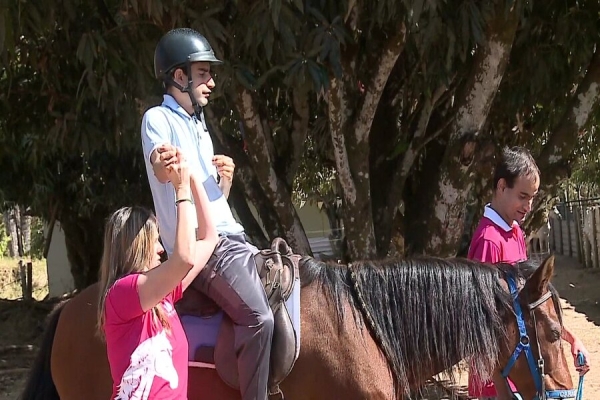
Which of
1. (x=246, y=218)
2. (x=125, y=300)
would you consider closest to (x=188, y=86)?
(x=125, y=300)

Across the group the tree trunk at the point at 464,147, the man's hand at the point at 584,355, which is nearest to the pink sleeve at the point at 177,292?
the man's hand at the point at 584,355

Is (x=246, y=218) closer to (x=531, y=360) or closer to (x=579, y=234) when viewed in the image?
(x=531, y=360)

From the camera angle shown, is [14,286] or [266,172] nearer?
[266,172]

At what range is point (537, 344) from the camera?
2998 millimetres

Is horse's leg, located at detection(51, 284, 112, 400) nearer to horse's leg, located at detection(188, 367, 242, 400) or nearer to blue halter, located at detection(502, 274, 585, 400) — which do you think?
horse's leg, located at detection(188, 367, 242, 400)

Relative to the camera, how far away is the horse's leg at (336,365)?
294 cm

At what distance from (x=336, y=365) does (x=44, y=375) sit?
1448mm

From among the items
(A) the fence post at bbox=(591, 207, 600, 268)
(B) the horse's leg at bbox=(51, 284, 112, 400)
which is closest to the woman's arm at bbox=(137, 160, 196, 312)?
(B) the horse's leg at bbox=(51, 284, 112, 400)

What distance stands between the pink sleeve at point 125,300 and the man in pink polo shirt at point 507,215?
5.10 feet

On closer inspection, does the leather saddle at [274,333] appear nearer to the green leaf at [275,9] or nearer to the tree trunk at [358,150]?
the green leaf at [275,9]

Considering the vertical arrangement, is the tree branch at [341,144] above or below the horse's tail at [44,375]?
above

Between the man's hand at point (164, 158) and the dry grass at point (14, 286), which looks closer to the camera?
the man's hand at point (164, 158)

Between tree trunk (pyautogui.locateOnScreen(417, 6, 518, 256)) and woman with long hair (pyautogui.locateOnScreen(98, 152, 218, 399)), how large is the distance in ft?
10.6

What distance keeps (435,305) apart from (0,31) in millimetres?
3085
